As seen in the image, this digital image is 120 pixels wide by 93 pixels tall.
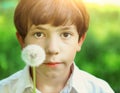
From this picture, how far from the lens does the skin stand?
1.01 m

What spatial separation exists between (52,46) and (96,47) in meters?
0.16

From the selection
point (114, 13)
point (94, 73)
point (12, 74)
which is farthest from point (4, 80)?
point (114, 13)

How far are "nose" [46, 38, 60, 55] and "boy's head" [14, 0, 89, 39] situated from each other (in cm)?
5

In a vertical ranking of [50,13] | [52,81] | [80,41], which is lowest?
[52,81]

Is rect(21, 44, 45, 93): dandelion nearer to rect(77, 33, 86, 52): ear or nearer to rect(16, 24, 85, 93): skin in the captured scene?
rect(16, 24, 85, 93): skin

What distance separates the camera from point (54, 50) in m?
1.01

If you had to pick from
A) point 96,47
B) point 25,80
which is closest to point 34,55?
point 25,80

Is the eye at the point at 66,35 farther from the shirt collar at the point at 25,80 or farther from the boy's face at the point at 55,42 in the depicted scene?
the shirt collar at the point at 25,80

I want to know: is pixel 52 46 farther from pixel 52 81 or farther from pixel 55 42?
pixel 52 81

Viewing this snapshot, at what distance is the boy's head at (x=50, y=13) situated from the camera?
100cm

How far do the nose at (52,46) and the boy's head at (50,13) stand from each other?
48mm

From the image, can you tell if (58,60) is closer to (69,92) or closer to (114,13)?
(69,92)

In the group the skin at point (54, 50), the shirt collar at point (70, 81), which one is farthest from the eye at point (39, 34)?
the shirt collar at point (70, 81)

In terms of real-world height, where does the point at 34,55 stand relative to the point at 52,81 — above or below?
above
